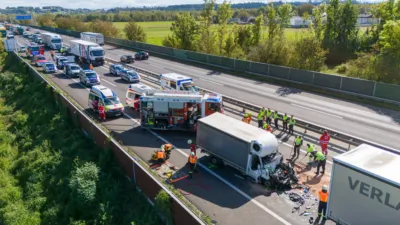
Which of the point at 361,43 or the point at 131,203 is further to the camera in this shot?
the point at 361,43

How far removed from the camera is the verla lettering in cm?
1118

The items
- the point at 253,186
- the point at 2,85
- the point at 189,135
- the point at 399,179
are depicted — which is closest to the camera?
the point at 399,179

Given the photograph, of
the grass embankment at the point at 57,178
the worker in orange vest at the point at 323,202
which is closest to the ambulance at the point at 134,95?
the grass embankment at the point at 57,178

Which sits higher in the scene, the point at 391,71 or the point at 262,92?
the point at 391,71

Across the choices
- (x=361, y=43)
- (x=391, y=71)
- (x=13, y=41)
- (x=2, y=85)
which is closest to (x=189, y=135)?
(x=391, y=71)

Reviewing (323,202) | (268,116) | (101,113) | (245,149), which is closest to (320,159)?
(323,202)

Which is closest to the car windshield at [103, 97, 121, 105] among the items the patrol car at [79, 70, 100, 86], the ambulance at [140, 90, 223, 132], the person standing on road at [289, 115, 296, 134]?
the ambulance at [140, 90, 223, 132]

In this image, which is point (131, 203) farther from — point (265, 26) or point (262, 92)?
point (265, 26)

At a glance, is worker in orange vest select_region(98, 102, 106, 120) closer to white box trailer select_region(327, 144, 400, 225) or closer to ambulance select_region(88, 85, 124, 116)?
ambulance select_region(88, 85, 124, 116)

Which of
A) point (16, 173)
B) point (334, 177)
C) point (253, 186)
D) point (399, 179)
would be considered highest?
point (399, 179)

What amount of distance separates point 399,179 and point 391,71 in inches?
1071

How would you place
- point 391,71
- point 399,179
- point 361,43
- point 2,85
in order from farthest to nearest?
1. point 361,43
2. point 2,85
3. point 391,71
4. point 399,179

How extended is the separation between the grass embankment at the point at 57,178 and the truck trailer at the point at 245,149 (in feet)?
16.2

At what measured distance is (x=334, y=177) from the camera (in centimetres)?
1292
